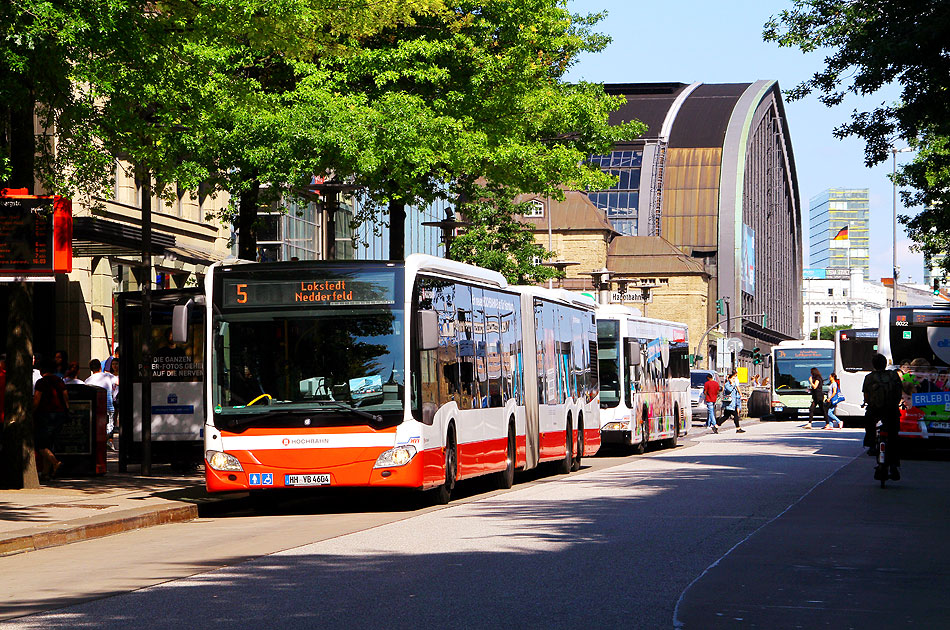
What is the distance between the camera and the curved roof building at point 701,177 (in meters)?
131

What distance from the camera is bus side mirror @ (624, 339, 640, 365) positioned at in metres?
32.5

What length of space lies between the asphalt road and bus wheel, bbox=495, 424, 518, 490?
5.35 ft

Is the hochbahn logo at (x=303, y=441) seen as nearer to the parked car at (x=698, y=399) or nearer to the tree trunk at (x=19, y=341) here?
the tree trunk at (x=19, y=341)

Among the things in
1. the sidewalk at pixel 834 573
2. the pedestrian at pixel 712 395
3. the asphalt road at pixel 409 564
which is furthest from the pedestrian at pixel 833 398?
the sidewalk at pixel 834 573

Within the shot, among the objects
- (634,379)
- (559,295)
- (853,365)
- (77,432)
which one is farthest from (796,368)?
(77,432)

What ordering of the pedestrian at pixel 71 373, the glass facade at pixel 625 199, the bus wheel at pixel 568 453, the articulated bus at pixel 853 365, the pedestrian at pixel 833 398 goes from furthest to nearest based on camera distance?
the glass facade at pixel 625 199
the pedestrian at pixel 833 398
the articulated bus at pixel 853 365
the bus wheel at pixel 568 453
the pedestrian at pixel 71 373

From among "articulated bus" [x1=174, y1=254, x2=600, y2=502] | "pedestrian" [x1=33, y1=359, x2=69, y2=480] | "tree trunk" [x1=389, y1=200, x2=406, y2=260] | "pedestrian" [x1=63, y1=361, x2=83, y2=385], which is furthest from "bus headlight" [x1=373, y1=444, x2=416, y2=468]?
"tree trunk" [x1=389, y1=200, x2=406, y2=260]

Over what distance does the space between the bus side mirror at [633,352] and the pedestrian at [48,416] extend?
14.6m

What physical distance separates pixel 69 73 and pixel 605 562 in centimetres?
807

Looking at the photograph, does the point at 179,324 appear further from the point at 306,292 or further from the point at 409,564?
the point at 409,564

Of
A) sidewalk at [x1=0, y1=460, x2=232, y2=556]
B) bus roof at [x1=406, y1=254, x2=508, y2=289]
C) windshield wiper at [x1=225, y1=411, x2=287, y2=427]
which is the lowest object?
sidewalk at [x1=0, y1=460, x2=232, y2=556]

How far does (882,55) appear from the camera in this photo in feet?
61.0

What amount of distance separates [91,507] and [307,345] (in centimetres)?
299

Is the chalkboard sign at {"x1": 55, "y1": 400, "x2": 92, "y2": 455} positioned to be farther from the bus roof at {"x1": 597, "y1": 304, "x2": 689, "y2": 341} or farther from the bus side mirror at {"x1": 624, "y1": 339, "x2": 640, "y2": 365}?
the bus roof at {"x1": 597, "y1": 304, "x2": 689, "y2": 341}
